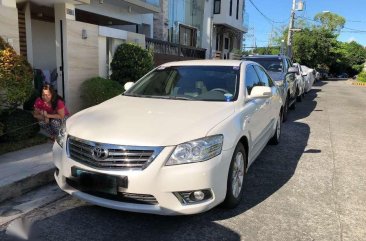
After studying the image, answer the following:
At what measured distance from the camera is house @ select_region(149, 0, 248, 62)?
59.4ft

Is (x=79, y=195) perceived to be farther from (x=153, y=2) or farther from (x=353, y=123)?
(x=153, y=2)

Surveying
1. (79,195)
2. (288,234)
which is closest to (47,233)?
(79,195)

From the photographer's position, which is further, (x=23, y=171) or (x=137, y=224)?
(x=23, y=171)

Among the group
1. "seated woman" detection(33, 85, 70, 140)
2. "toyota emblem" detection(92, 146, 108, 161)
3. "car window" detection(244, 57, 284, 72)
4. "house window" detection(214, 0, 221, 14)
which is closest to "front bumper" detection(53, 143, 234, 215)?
"toyota emblem" detection(92, 146, 108, 161)

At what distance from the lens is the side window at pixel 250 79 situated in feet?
15.7

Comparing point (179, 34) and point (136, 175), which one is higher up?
point (179, 34)

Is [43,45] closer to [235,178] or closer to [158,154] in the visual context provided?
[235,178]

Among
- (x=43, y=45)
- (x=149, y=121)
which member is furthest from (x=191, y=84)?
(x=43, y=45)

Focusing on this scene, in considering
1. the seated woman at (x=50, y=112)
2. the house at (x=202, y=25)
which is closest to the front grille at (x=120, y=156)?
the seated woman at (x=50, y=112)

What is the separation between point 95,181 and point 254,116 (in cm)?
218

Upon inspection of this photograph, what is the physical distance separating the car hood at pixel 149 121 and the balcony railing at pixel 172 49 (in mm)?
8449

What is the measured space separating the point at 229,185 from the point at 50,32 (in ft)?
37.5

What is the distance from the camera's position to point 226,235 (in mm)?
3393

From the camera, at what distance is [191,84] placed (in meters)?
4.76
